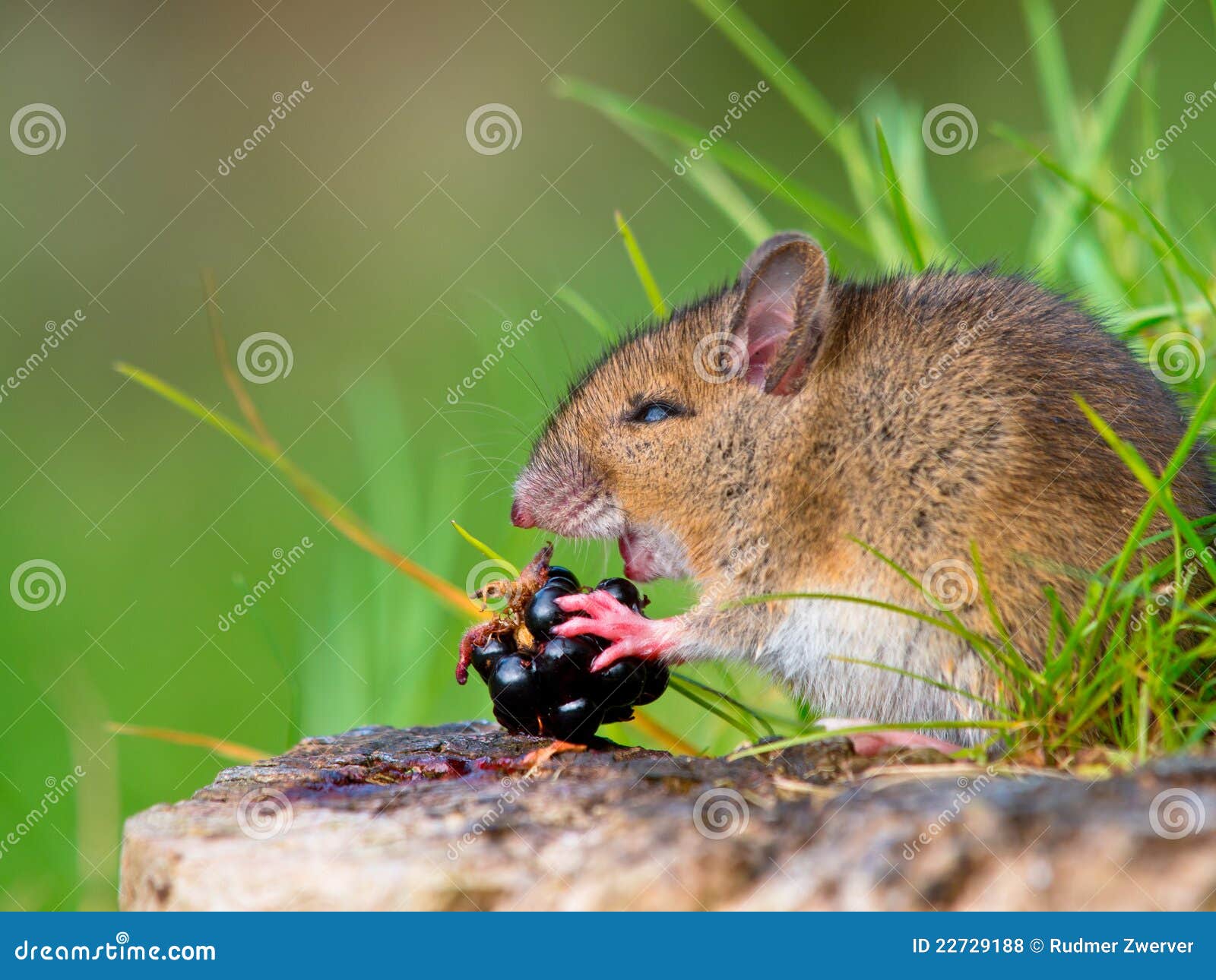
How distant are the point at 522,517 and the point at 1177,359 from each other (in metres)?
2.22

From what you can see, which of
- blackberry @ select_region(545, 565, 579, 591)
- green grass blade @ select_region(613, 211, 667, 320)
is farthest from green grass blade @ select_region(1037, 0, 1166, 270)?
blackberry @ select_region(545, 565, 579, 591)

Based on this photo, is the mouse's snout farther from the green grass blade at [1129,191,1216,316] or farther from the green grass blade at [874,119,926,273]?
the green grass blade at [1129,191,1216,316]

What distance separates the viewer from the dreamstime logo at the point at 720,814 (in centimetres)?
244

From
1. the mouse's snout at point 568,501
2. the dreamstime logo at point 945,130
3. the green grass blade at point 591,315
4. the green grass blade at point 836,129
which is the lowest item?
the mouse's snout at point 568,501

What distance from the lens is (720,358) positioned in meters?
4.00

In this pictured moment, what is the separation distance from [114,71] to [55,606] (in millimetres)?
5995

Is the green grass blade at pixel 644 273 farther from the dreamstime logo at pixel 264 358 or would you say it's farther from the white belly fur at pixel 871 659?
the dreamstime logo at pixel 264 358

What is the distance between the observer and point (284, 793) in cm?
299

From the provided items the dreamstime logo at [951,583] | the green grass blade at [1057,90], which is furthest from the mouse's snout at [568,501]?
the green grass blade at [1057,90]

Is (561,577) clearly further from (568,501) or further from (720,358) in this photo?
(720,358)
